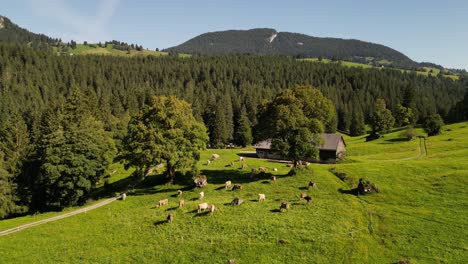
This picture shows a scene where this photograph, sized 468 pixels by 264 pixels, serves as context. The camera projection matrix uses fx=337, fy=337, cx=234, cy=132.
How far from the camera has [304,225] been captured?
3975 centimetres

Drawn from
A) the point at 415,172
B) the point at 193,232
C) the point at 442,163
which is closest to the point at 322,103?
the point at 415,172

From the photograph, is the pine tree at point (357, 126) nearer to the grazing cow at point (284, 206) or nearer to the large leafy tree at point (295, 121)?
the large leafy tree at point (295, 121)

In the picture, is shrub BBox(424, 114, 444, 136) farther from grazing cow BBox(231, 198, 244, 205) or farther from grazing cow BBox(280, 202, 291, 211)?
grazing cow BBox(231, 198, 244, 205)

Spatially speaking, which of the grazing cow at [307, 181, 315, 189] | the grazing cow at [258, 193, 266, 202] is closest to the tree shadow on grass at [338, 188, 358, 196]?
the grazing cow at [307, 181, 315, 189]

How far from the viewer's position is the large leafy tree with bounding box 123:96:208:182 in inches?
2325

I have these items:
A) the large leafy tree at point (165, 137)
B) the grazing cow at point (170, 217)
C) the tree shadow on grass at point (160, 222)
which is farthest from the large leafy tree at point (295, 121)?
the tree shadow on grass at point (160, 222)

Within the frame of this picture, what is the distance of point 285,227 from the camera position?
39375mm

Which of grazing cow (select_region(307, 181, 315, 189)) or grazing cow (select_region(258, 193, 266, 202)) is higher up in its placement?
grazing cow (select_region(307, 181, 315, 189))

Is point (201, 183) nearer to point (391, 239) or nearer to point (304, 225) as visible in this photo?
point (304, 225)

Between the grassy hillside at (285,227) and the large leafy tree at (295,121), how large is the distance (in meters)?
5.05

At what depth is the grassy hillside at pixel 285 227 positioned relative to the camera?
3509cm

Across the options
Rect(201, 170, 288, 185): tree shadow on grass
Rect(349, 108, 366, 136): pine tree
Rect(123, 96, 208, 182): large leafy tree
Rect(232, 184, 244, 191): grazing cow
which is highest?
Rect(123, 96, 208, 182): large leafy tree

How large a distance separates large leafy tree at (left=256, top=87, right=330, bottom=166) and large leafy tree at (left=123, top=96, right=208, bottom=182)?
12917mm

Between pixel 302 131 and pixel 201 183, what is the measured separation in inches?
788
